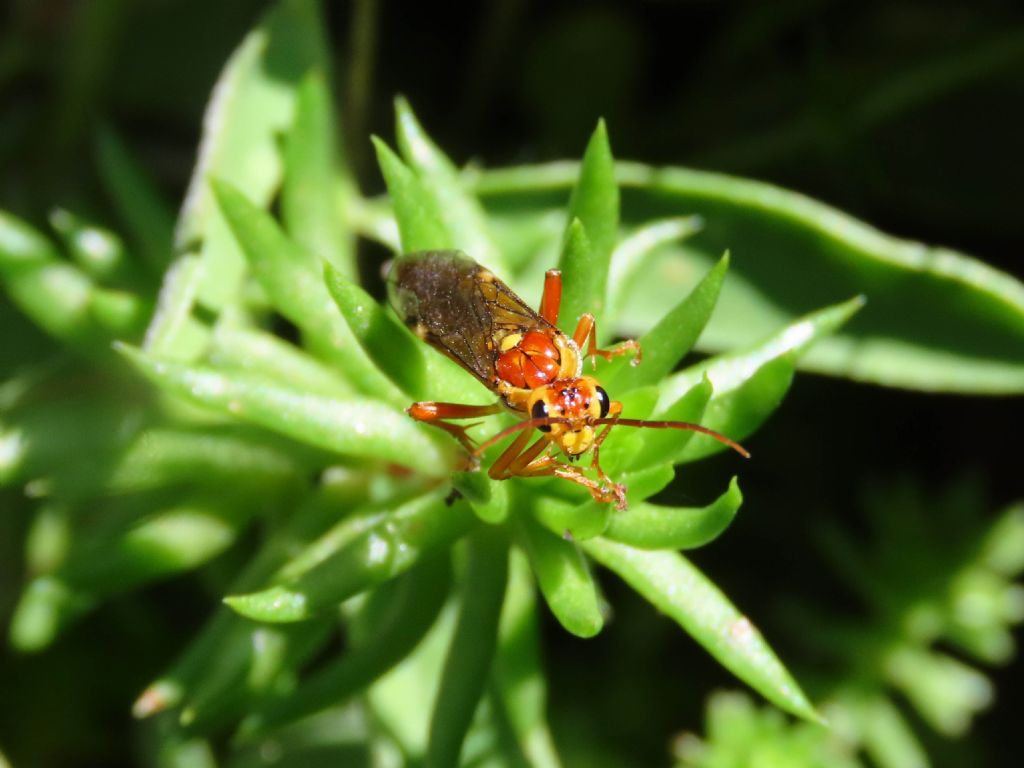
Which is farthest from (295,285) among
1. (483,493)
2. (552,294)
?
(483,493)

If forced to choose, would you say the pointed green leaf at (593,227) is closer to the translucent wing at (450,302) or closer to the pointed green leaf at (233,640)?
the translucent wing at (450,302)

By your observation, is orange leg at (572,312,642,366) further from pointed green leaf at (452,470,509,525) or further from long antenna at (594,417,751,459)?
pointed green leaf at (452,470,509,525)

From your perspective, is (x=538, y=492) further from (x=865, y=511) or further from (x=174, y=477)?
(x=865, y=511)

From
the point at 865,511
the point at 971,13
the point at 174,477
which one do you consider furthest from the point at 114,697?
the point at 971,13

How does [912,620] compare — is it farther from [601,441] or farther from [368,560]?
[368,560]

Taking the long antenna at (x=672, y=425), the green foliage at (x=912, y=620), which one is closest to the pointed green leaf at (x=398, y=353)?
the long antenna at (x=672, y=425)

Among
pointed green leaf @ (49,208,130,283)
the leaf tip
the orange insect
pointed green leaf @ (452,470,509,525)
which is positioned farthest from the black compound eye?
pointed green leaf @ (49,208,130,283)

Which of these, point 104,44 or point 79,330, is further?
point 104,44

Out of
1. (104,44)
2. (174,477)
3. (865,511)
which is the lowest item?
(865,511)
